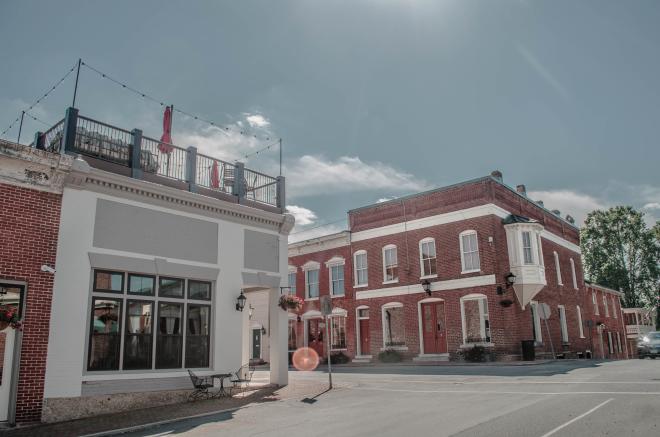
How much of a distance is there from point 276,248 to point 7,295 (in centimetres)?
804

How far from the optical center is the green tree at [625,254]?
5431cm

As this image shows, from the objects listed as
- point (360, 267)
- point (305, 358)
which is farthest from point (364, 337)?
point (305, 358)

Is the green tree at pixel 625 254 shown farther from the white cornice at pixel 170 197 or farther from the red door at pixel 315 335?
the white cornice at pixel 170 197

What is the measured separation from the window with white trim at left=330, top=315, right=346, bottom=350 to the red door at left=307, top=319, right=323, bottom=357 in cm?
86

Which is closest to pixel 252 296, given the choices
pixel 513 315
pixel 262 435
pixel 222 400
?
pixel 513 315

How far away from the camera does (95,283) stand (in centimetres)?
1276

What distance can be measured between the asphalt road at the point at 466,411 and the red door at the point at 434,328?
484 inches

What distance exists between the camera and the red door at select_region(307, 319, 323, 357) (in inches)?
1311

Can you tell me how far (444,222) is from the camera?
28422 millimetres

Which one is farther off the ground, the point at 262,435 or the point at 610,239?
the point at 610,239

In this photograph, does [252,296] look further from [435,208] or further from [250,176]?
[250,176]

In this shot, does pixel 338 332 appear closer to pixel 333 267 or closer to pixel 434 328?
pixel 333 267

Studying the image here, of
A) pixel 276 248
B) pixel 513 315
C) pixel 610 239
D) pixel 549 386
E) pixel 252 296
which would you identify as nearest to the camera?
pixel 549 386

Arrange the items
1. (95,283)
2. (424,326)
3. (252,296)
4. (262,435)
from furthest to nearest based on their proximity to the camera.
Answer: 1. (252,296)
2. (424,326)
3. (95,283)
4. (262,435)
